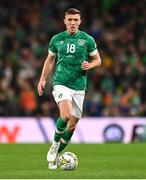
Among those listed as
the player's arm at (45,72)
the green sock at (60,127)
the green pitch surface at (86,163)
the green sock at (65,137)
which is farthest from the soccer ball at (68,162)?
the player's arm at (45,72)

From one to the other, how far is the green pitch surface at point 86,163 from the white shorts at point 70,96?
893mm

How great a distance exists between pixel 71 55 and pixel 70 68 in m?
0.20

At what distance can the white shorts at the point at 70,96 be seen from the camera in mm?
11987

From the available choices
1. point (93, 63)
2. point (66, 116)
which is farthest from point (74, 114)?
point (93, 63)

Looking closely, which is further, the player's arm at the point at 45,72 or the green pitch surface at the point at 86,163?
the player's arm at the point at 45,72

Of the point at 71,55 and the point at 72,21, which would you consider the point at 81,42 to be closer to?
the point at 71,55

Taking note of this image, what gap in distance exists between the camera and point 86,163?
13.5 meters

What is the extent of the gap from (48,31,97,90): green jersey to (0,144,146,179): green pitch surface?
134cm

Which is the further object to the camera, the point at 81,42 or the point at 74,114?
the point at 74,114

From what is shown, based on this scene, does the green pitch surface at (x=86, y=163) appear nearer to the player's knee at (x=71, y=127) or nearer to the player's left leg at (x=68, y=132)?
the player's left leg at (x=68, y=132)

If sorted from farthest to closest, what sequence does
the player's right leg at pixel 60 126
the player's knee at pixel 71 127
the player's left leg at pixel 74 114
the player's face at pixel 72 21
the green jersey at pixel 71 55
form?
the player's knee at pixel 71 127 < the player's left leg at pixel 74 114 < the green jersey at pixel 71 55 < the player's face at pixel 72 21 < the player's right leg at pixel 60 126

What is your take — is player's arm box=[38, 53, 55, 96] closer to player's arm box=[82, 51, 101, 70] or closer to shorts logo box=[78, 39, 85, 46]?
shorts logo box=[78, 39, 85, 46]

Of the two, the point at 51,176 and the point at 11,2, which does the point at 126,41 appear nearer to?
the point at 11,2

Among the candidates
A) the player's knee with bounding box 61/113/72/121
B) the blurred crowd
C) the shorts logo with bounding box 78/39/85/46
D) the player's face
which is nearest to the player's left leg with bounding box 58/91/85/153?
the player's knee with bounding box 61/113/72/121
